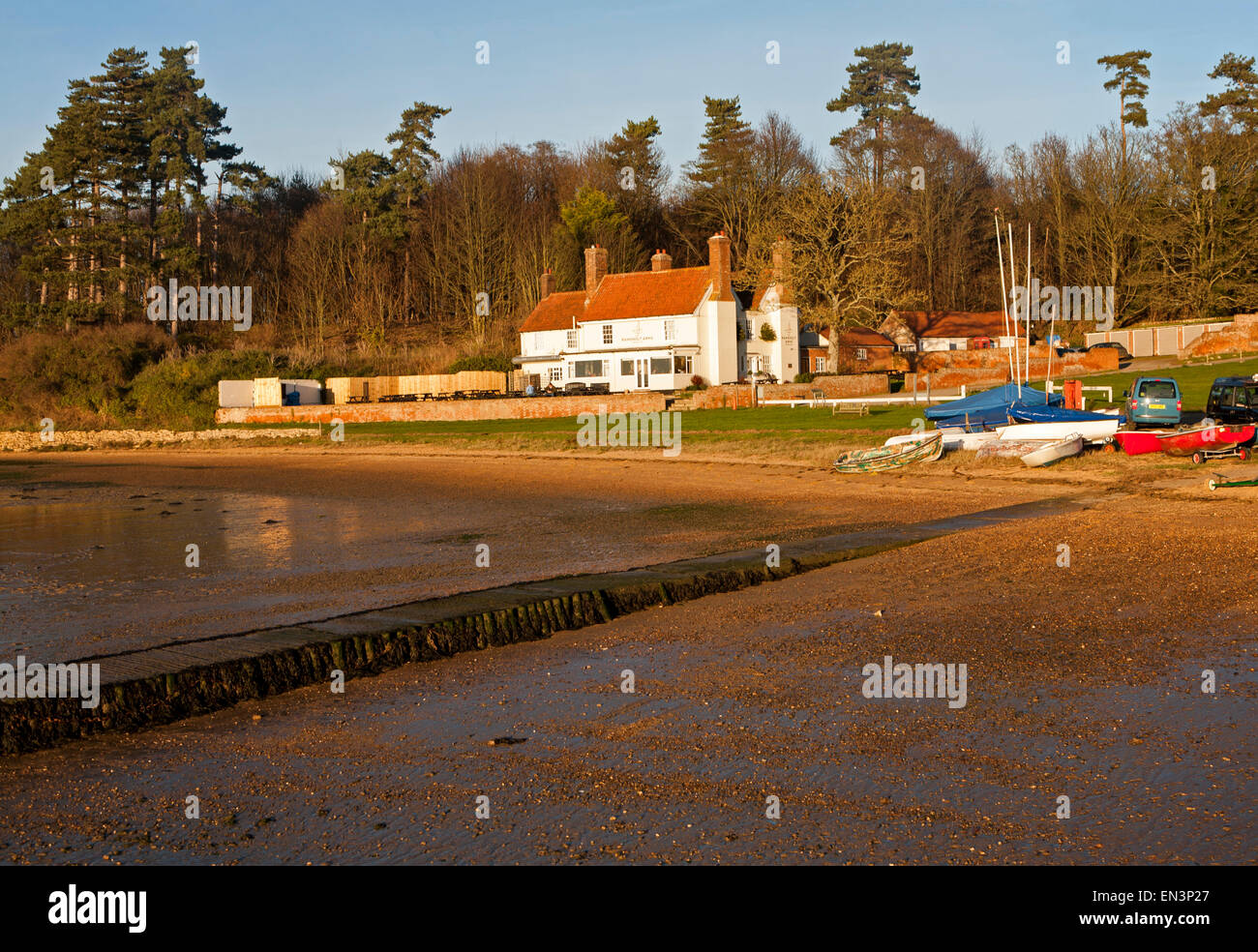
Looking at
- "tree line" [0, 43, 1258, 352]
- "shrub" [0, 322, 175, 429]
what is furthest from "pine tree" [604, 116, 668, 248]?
"shrub" [0, 322, 175, 429]

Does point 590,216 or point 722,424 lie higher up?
point 590,216

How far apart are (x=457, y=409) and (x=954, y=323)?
4466 centimetres

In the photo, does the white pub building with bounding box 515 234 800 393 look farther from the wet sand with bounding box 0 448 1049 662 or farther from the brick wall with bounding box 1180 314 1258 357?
the wet sand with bounding box 0 448 1049 662

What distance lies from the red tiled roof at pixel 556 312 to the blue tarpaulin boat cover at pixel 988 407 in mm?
35556

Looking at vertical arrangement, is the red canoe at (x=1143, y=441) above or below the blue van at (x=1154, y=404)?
below

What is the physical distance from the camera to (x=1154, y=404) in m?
29.2

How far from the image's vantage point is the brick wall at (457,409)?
50.6m

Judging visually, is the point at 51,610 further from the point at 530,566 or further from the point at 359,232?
the point at 359,232

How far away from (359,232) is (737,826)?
3194 inches

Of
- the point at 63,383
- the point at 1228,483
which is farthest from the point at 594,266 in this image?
the point at 1228,483

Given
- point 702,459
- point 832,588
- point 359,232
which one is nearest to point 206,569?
point 832,588

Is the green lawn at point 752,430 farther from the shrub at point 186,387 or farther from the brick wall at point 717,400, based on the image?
the shrub at point 186,387

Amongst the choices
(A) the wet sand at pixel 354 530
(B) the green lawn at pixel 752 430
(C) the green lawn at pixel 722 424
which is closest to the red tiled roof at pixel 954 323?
(B) the green lawn at pixel 752 430

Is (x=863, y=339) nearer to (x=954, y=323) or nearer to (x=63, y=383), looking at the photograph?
(x=954, y=323)
